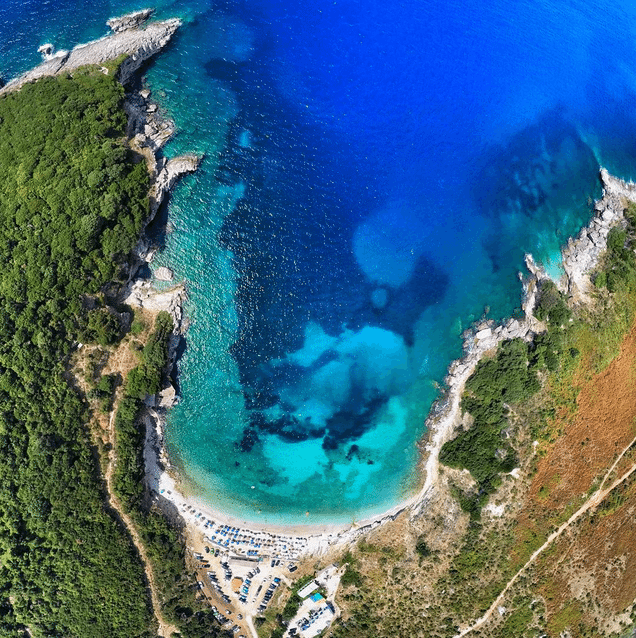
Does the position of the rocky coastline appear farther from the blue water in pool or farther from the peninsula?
the blue water in pool

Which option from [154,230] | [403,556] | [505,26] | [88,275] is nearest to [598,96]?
[505,26]

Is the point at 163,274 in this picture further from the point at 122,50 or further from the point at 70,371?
the point at 122,50

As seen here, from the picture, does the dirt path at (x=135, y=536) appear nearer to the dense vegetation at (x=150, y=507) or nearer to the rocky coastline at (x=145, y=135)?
the dense vegetation at (x=150, y=507)

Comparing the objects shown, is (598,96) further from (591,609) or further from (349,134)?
(591,609)

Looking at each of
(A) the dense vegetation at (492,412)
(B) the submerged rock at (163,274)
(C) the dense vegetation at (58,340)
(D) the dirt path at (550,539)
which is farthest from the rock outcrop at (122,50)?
(D) the dirt path at (550,539)

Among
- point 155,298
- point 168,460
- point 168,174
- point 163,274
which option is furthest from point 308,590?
point 168,174

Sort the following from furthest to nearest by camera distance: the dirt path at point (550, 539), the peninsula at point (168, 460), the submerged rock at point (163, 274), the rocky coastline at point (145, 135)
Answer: the submerged rock at point (163, 274) < the rocky coastline at point (145, 135) < the dirt path at point (550, 539) < the peninsula at point (168, 460)

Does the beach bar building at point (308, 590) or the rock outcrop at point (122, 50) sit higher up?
the rock outcrop at point (122, 50)
